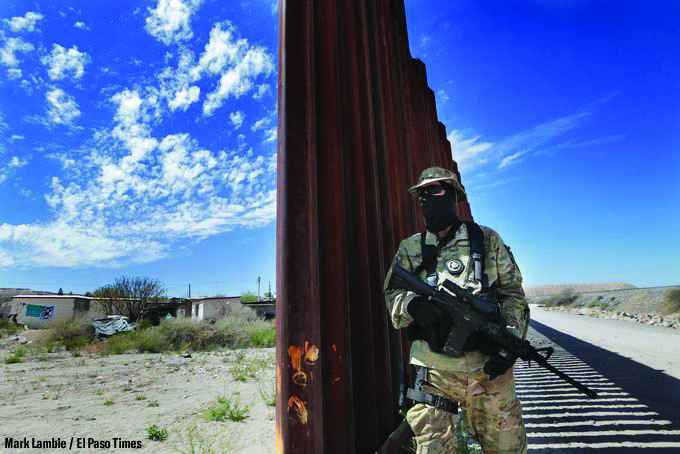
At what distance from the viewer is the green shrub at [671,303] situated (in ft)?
68.8

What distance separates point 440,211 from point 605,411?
12.1 ft

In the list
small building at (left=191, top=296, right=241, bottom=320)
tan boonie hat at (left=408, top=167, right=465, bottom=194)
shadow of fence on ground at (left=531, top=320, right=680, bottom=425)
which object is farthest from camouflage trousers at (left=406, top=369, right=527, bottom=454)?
small building at (left=191, top=296, right=241, bottom=320)

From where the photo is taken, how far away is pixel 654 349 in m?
8.58

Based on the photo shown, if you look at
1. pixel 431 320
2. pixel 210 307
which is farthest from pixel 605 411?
pixel 210 307

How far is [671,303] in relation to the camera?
71.7 ft

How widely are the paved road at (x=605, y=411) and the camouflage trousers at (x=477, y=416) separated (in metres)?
1.60

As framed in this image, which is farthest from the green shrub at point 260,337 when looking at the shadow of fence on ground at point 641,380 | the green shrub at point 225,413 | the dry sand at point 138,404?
the shadow of fence on ground at point 641,380

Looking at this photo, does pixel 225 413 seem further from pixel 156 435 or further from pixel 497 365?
pixel 497 365

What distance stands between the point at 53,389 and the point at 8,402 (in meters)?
0.87

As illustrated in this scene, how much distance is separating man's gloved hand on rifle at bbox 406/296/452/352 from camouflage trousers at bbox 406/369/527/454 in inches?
6.2

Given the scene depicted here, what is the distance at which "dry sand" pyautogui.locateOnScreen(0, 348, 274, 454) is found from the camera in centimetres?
428

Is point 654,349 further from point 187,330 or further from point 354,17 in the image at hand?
point 187,330

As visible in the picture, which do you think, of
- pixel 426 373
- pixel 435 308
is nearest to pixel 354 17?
pixel 435 308

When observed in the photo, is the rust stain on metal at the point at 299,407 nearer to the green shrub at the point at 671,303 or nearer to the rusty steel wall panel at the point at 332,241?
the rusty steel wall panel at the point at 332,241
